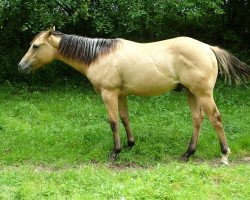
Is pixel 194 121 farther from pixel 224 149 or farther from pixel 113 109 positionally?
pixel 113 109

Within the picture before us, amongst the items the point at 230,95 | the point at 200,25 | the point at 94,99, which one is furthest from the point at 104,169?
the point at 200,25

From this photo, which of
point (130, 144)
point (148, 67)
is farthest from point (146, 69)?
point (130, 144)

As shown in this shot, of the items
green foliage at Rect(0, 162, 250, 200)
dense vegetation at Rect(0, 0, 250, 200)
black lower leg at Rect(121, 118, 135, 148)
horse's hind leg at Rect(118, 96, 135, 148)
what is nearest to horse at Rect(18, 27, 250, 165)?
horse's hind leg at Rect(118, 96, 135, 148)

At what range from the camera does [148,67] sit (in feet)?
22.7

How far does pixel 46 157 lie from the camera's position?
7211 millimetres

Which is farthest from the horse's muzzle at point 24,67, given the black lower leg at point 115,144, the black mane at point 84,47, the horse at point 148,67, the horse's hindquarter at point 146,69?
the black lower leg at point 115,144

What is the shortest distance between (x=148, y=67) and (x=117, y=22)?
14.3 feet

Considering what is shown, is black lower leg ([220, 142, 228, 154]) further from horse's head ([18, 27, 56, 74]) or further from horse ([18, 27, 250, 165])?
horse's head ([18, 27, 56, 74])

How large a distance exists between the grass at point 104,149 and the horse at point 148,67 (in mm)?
490

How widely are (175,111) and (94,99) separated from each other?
7.52 ft

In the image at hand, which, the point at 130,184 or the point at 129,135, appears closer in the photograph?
the point at 130,184

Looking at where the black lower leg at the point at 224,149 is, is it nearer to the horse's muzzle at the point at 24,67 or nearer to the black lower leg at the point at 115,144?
the black lower leg at the point at 115,144

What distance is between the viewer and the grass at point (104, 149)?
5309mm

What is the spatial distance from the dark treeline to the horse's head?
2.55 metres
